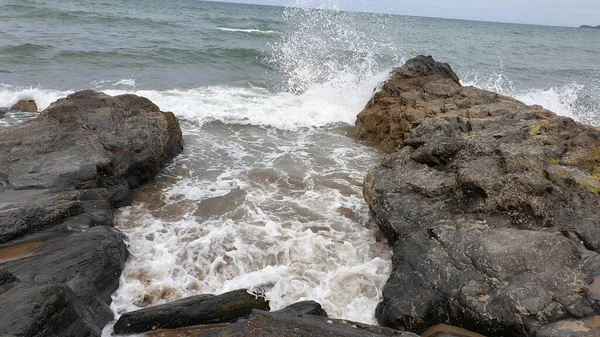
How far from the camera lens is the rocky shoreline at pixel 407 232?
4320 mm

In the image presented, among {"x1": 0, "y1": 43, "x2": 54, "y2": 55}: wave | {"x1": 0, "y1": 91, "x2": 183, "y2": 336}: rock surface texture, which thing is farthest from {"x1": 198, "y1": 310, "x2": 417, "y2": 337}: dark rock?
{"x1": 0, "y1": 43, "x2": 54, "y2": 55}: wave

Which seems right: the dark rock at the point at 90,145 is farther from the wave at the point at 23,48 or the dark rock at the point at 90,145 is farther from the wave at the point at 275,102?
the wave at the point at 23,48

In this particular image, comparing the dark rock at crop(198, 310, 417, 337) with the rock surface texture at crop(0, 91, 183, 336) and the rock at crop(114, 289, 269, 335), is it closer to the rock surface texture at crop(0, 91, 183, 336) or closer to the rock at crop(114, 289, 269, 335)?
the rock at crop(114, 289, 269, 335)

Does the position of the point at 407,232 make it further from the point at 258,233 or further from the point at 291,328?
the point at 291,328

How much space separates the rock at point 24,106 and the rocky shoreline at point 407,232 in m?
4.39

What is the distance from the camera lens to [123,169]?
7.72 meters

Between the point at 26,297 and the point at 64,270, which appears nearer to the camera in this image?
the point at 26,297

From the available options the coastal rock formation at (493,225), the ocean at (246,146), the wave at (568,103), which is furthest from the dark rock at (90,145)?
the wave at (568,103)

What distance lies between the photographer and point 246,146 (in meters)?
10.9

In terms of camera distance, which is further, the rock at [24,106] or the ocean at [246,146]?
the rock at [24,106]

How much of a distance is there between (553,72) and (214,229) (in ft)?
95.1

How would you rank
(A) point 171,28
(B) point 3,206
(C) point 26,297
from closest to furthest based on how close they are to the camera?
(C) point 26,297, (B) point 3,206, (A) point 171,28

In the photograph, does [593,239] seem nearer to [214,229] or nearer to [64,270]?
[214,229]

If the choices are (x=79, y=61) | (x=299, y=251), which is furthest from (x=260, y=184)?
(x=79, y=61)
